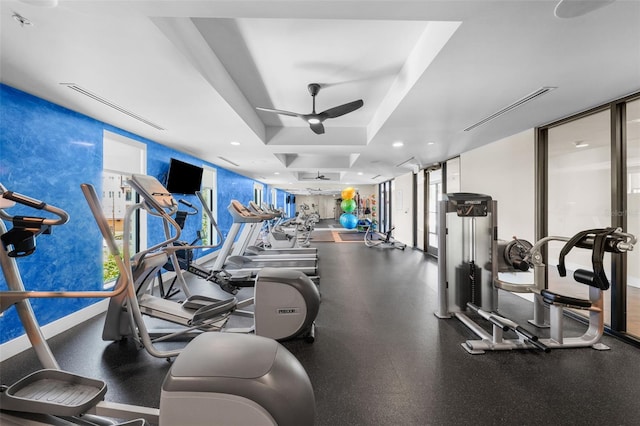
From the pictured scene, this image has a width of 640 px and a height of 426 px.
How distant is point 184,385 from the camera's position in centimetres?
105

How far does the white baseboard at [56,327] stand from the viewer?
231cm

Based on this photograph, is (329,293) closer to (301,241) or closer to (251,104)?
(251,104)

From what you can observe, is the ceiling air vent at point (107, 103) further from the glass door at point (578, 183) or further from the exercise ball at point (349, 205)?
the exercise ball at point (349, 205)

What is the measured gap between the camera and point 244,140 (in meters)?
4.35

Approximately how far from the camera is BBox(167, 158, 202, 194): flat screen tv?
183 inches

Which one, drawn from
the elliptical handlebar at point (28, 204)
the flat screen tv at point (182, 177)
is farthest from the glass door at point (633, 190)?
the flat screen tv at point (182, 177)

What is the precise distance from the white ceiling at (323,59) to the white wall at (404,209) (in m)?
4.57

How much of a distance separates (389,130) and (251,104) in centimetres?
207

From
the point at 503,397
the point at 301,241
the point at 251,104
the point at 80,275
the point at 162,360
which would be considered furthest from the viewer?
the point at 301,241

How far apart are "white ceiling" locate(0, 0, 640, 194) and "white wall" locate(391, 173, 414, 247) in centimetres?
457

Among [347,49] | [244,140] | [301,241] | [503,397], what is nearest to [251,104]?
[244,140]

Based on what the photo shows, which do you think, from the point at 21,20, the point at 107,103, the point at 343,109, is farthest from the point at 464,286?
the point at 107,103

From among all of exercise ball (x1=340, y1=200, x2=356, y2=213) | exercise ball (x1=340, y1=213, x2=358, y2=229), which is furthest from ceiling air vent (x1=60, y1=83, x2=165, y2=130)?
exercise ball (x1=340, y1=213, x2=358, y2=229)

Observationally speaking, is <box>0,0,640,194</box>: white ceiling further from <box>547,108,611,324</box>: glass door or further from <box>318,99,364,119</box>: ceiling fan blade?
<box>318,99,364,119</box>: ceiling fan blade
